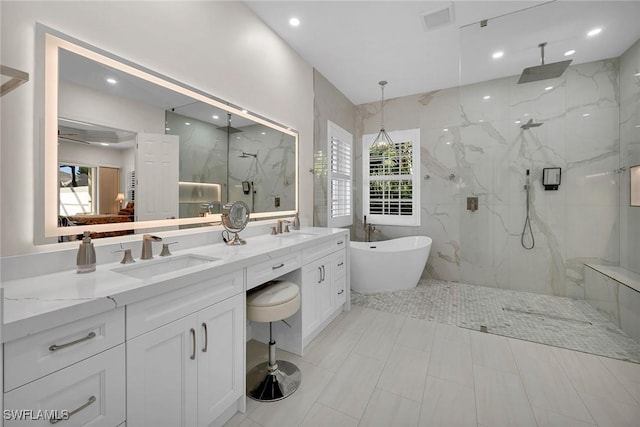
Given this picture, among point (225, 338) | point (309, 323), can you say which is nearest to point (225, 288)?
point (225, 338)

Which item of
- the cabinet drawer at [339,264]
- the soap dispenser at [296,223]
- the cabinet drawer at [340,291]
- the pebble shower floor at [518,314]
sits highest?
the soap dispenser at [296,223]

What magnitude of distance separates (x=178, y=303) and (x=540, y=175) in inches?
140

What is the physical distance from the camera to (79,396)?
2.85 feet

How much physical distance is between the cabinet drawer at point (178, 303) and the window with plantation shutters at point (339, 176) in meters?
2.46

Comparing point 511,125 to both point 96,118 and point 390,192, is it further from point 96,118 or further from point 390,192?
point 96,118

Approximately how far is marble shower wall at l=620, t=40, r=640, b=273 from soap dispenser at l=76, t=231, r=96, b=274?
4.15m

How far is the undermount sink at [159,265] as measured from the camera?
4.55 ft

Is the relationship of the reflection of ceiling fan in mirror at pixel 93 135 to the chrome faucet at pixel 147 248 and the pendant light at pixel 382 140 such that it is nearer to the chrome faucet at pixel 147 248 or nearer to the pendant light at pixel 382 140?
the chrome faucet at pixel 147 248

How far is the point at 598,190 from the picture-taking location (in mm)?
2676

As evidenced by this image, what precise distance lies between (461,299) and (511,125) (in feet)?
6.71

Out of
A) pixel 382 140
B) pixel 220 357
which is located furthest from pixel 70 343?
pixel 382 140

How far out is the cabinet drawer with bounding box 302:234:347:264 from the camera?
2.18 meters

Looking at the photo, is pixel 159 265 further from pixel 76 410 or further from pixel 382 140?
pixel 382 140

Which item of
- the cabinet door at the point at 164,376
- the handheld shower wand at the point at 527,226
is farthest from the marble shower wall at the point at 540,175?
the cabinet door at the point at 164,376
